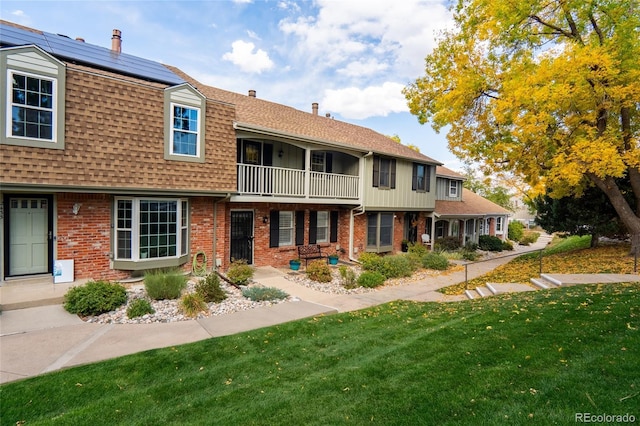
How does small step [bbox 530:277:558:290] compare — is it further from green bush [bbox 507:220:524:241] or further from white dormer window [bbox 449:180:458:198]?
green bush [bbox 507:220:524:241]

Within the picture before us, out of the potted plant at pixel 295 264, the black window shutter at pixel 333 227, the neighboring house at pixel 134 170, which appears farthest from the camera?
the black window shutter at pixel 333 227

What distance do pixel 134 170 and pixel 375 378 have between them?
8194 millimetres

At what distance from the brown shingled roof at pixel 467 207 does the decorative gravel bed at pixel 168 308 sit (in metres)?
14.7

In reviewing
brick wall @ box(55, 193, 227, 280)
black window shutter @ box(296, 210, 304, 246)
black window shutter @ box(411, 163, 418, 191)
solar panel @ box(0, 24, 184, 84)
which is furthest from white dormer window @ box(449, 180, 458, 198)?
brick wall @ box(55, 193, 227, 280)

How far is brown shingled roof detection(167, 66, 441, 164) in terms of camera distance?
41.6 feet

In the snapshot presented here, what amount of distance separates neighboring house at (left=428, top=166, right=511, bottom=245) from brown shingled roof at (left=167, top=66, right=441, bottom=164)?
407cm

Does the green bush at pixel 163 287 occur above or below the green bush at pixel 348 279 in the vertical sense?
above

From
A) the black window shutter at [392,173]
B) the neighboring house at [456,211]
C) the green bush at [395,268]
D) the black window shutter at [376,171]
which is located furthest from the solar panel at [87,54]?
the neighboring house at [456,211]

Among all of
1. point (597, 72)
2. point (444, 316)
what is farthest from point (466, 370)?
point (597, 72)

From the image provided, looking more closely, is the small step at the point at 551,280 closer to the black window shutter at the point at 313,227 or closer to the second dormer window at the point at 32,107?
the black window shutter at the point at 313,227

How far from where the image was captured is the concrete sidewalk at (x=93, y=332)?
498 cm

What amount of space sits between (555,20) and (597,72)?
394 cm

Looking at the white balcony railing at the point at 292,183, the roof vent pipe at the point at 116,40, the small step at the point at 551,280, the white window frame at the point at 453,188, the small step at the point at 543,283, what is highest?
the roof vent pipe at the point at 116,40

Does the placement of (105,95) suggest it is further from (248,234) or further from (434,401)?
(434,401)
